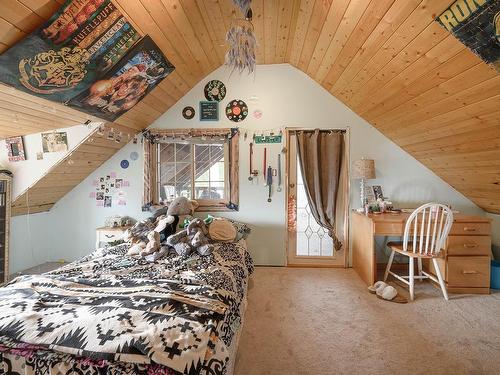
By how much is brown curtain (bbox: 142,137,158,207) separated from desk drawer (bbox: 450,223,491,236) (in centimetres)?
326

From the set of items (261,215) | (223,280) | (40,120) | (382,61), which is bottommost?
(223,280)

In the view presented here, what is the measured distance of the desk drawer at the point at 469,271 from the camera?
2.54 m

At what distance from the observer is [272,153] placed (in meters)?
3.29

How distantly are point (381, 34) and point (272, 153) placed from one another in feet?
5.66

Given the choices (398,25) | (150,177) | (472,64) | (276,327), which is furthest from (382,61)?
(150,177)

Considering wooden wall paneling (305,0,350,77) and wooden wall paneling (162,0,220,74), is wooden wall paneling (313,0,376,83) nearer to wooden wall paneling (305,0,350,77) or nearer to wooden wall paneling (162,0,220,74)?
wooden wall paneling (305,0,350,77)

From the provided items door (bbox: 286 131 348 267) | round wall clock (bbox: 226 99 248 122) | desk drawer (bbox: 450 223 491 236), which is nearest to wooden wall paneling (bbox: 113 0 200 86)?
round wall clock (bbox: 226 99 248 122)

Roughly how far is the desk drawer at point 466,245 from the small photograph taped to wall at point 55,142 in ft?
12.6

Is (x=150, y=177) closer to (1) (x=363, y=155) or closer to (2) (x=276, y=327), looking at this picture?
(2) (x=276, y=327)

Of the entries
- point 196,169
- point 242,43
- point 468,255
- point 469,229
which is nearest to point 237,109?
point 196,169

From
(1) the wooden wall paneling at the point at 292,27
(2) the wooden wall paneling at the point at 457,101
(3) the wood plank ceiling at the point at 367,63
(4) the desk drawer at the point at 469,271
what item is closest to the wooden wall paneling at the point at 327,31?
(3) the wood plank ceiling at the point at 367,63

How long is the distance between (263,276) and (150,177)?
1810 mm

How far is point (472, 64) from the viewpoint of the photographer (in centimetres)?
153

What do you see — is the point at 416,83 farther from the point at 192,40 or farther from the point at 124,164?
the point at 124,164
